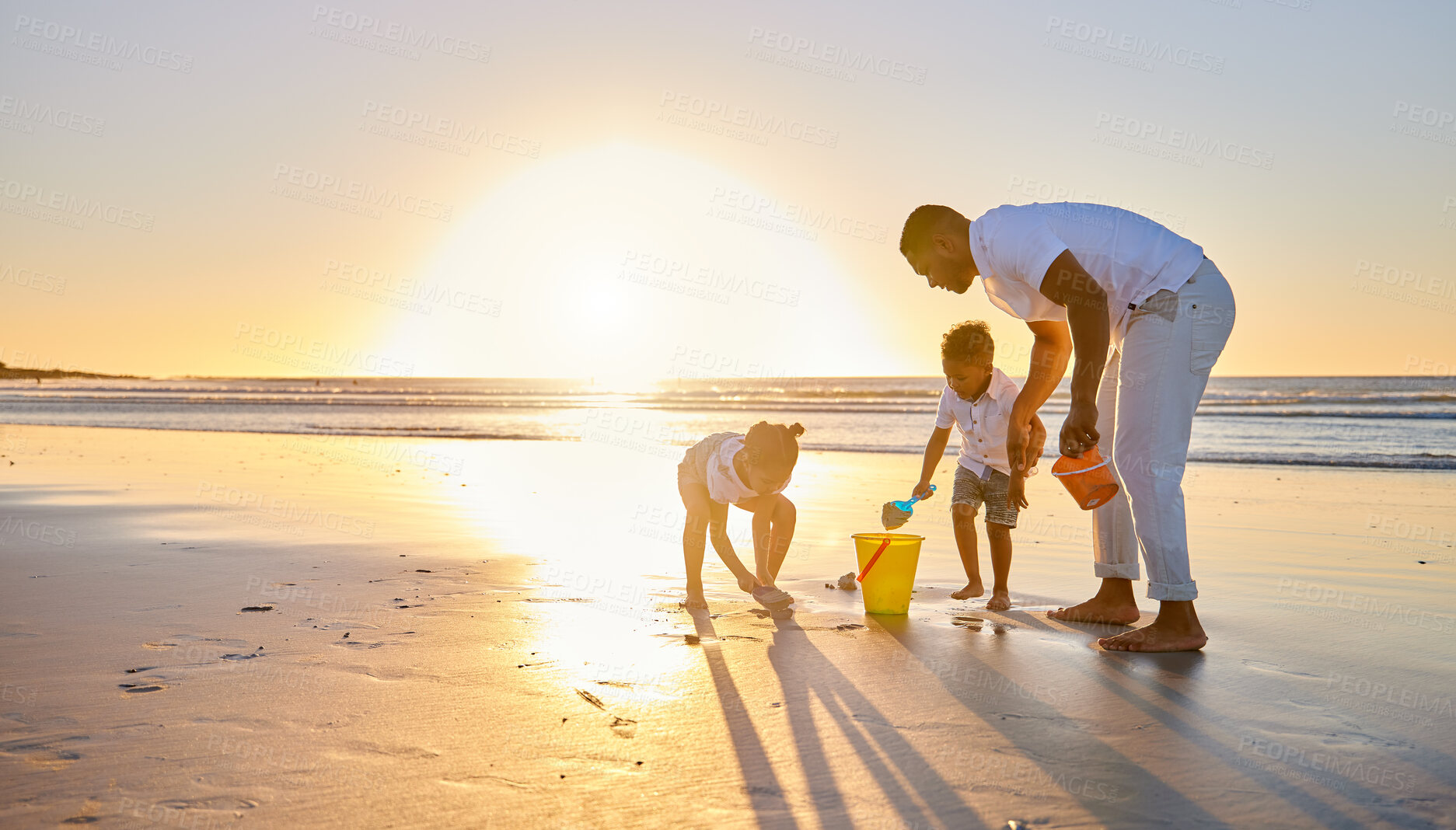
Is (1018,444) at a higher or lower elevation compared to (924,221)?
lower

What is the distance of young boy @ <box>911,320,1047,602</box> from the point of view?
4488mm

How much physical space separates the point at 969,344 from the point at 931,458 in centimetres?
62

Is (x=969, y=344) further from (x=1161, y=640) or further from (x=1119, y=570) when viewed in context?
(x=1161, y=640)

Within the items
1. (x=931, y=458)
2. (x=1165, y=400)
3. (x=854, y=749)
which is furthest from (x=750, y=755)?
(x=931, y=458)

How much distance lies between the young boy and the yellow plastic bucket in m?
0.52

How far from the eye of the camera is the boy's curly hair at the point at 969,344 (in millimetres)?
4492

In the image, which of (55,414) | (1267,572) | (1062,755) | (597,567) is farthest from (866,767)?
(55,414)

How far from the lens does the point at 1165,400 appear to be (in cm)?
324

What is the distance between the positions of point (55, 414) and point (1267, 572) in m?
29.1

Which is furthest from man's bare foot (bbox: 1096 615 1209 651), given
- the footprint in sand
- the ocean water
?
the ocean water

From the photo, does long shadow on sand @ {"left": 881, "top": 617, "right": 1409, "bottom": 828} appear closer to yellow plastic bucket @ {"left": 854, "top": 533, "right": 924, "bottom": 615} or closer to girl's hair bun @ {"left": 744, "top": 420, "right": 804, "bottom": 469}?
yellow plastic bucket @ {"left": 854, "top": 533, "right": 924, "bottom": 615}

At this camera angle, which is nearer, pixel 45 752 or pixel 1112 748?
pixel 45 752

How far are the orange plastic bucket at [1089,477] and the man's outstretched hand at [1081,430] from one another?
0.29 meters

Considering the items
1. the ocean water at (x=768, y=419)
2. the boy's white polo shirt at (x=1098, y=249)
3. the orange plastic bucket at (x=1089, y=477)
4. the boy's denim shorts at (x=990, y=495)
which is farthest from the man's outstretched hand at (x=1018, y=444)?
the ocean water at (x=768, y=419)
